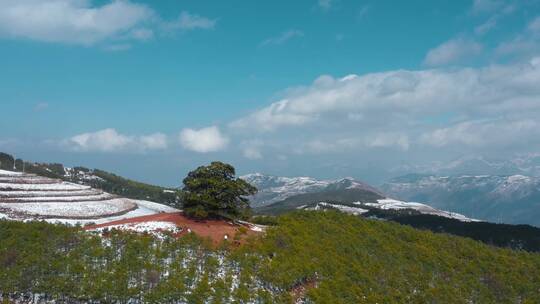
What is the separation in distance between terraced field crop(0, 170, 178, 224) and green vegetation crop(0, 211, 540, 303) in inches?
647

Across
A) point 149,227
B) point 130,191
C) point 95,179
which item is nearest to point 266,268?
point 149,227

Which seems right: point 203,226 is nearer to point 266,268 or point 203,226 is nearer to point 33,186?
point 266,268

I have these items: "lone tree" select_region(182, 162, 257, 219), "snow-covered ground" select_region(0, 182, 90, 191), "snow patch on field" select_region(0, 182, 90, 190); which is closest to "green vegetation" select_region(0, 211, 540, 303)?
"lone tree" select_region(182, 162, 257, 219)

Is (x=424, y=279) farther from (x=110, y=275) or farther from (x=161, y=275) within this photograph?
(x=110, y=275)

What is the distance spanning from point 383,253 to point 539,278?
1246 cm

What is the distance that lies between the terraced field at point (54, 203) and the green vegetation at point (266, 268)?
1643 cm

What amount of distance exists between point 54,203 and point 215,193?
80.7 ft

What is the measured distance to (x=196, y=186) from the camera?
32.2 m

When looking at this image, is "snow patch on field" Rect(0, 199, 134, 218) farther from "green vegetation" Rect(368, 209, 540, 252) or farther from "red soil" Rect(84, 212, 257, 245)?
"green vegetation" Rect(368, 209, 540, 252)

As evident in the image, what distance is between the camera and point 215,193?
31.6 m

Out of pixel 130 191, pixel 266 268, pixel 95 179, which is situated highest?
pixel 95 179

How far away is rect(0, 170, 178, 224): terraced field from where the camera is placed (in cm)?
4303

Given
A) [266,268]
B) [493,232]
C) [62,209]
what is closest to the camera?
[266,268]

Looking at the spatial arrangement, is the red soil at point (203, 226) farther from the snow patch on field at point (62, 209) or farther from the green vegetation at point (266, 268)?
the snow patch on field at point (62, 209)
